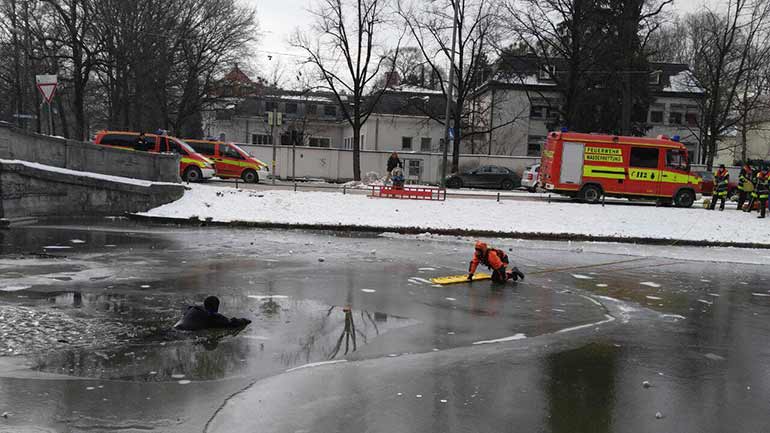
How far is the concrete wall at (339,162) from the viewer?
43156 millimetres

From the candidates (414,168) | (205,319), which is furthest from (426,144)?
(205,319)

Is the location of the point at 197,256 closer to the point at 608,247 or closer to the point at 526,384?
the point at 526,384

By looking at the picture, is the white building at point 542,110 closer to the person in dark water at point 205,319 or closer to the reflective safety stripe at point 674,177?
the reflective safety stripe at point 674,177

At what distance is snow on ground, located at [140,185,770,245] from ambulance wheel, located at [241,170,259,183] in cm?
835

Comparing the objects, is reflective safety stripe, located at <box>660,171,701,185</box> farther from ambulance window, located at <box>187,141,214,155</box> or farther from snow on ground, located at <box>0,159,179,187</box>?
ambulance window, located at <box>187,141,214,155</box>

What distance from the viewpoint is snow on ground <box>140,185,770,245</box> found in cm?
1888

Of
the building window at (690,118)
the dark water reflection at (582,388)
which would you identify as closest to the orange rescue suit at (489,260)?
the dark water reflection at (582,388)

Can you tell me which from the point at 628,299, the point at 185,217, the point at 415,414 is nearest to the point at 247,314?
the point at 415,414

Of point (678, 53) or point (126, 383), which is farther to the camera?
point (678, 53)

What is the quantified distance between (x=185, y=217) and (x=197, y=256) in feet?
21.5

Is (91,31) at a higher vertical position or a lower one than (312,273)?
higher

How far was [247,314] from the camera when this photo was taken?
7.94 metres

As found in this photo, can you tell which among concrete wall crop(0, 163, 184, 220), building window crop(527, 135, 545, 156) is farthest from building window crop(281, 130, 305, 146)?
building window crop(527, 135, 545, 156)

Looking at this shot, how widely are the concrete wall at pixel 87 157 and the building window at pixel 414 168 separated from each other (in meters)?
23.8
